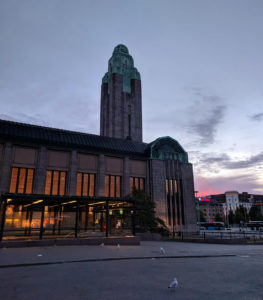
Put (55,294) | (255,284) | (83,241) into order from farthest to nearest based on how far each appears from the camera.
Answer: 1. (83,241)
2. (255,284)
3. (55,294)

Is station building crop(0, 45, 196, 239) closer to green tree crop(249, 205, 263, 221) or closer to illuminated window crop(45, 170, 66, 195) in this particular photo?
illuminated window crop(45, 170, 66, 195)

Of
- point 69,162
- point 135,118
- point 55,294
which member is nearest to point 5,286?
point 55,294

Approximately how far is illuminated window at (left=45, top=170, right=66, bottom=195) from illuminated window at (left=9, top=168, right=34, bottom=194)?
2.63 metres

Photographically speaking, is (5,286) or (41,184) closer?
(5,286)

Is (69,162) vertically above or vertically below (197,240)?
above

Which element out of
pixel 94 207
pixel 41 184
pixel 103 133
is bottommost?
pixel 94 207

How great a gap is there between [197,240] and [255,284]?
22240mm

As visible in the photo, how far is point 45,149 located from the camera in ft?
132

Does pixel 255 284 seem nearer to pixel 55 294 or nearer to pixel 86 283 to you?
pixel 86 283

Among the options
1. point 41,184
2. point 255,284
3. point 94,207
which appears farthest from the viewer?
point 41,184

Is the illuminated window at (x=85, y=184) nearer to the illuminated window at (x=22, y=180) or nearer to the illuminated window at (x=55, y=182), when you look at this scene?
the illuminated window at (x=55, y=182)

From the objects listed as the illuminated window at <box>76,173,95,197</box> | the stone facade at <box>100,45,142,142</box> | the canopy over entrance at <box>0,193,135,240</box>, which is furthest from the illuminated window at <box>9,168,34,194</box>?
the stone facade at <box>100,45,142,142</box>

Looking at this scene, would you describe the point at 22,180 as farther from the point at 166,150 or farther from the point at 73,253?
the point at 166,150

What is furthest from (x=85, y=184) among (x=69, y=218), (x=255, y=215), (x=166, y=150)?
(x=255, y=215)
